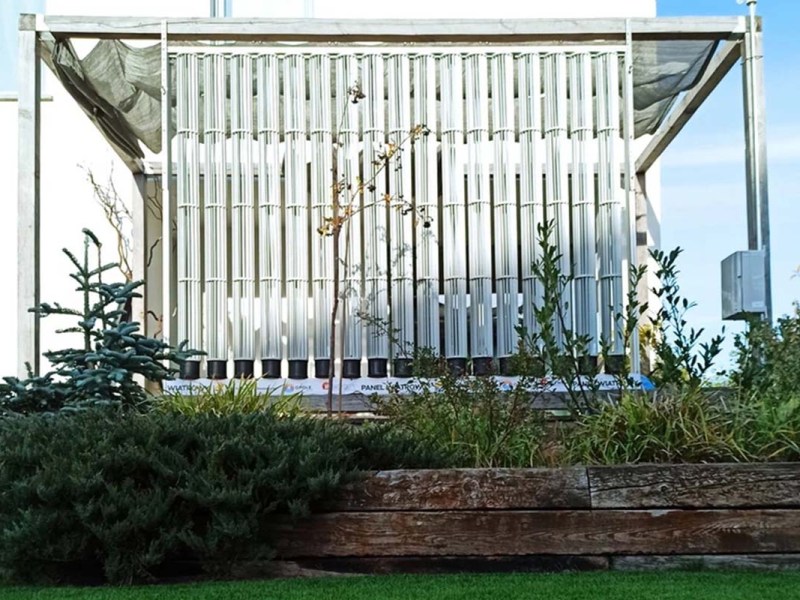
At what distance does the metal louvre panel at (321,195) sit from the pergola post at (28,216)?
1.84 meters

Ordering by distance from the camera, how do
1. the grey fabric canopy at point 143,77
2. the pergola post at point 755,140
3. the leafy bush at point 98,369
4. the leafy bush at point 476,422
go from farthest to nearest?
the grey fabric canopy at point 143,77 → the pergola post at point 755,140 → the leafy bush at point 98,369 → the leafy bush at point 476,422

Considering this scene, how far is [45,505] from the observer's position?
3910 mm

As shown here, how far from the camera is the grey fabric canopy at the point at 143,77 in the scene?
24.1ft

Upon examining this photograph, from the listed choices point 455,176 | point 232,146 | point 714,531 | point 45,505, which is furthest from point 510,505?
point 232,146

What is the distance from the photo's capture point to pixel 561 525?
401cm

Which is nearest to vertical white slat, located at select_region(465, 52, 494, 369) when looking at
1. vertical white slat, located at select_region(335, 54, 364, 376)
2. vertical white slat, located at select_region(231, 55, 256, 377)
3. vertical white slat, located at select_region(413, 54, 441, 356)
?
vertical white slat, located at select_region(413, 54, 441, 356)

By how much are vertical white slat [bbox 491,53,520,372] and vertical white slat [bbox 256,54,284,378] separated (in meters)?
1.54

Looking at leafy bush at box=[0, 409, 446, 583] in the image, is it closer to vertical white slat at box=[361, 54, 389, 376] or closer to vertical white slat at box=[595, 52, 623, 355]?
vertical white slat at box=[361, 54, 389, 376]

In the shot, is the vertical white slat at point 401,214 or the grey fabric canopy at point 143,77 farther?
the grey fabric canopy at point 143,77

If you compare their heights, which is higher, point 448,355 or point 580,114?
point 580,114

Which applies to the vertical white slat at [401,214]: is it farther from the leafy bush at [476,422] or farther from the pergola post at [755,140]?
the pergola post at [755,140]

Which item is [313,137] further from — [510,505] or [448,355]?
[510,505]

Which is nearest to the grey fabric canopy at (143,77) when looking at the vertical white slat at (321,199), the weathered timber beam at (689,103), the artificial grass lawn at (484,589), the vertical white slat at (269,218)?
the weathered timber beam at (689,103)

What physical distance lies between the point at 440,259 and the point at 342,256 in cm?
73
